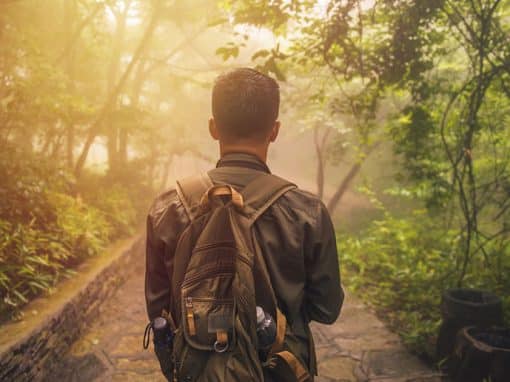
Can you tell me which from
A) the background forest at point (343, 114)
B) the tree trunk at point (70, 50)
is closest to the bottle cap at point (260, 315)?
the background forest at point (343, 114)

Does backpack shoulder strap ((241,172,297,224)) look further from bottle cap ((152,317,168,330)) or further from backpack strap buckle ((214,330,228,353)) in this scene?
bottle cap ((152,317,168,330))

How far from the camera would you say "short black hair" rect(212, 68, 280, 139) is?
1.72 meters

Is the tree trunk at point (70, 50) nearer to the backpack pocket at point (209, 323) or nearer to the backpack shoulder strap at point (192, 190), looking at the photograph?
the backpack shoulder strap at point (192, 190)

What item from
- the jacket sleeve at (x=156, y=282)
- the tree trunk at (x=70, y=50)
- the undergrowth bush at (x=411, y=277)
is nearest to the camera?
the jacket sleeve at (x=156, y=282)

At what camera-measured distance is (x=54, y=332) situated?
13.0 feet

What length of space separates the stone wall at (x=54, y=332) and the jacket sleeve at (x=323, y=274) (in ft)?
9.19

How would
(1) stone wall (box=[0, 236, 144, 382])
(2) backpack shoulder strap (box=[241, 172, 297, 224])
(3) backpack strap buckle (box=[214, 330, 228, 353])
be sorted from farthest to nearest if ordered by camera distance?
(1) stone wall (box=[0, 236, 144, 382])
(2) backpack shoulder strap (box=[241, 172, 297, 224])
(3) backpack strap buckle (box=[214, 330, 228, 353])

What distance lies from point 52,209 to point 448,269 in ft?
22.1

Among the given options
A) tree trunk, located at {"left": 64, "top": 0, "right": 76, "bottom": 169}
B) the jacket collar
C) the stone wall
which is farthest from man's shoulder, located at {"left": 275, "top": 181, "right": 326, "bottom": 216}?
tree trunk, located at {"left": 64, "top": 0, "right": 76, "bottom": 169}

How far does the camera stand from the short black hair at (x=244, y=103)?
1722 millimetres

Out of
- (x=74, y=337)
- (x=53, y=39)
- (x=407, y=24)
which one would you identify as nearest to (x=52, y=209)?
(x=74, y=337)

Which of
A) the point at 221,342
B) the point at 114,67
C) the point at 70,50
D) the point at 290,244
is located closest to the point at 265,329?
the point at 221,342

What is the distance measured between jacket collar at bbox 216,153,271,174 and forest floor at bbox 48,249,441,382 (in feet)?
10.3

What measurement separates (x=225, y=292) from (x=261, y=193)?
441mm
